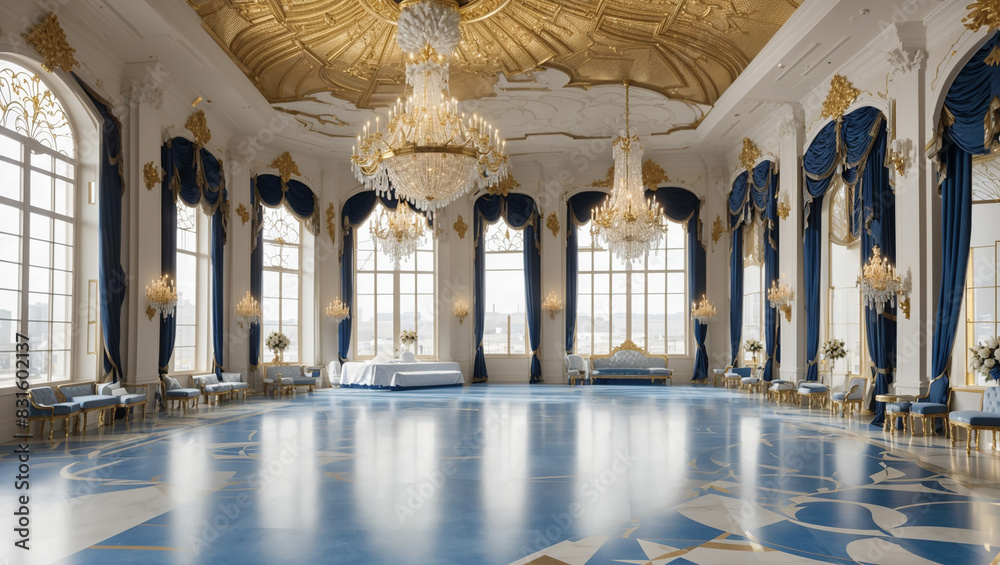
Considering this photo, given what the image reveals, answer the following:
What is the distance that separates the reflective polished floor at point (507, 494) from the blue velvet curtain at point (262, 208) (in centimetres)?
530

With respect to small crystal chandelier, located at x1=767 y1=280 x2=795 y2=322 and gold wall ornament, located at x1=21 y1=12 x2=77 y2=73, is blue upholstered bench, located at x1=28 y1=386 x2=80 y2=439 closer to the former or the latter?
gold wall ornament, located at x1=21 y1=12 x2=77 y2=73

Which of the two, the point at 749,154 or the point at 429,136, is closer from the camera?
the point at 429,136

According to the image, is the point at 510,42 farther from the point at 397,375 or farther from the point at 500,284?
the point at 500,284

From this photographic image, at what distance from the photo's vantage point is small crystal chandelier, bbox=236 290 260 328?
13125 mm

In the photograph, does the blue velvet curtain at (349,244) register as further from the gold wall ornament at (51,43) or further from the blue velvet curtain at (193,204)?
the gold wall ornament at (51,43)

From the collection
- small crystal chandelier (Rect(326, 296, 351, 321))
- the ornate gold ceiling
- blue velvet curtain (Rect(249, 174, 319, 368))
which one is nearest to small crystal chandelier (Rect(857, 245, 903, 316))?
the ornate gold ceiling

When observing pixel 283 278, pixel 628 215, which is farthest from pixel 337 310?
pixel 628 215

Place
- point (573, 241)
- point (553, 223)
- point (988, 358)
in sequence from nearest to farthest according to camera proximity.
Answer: point (988, 358) → point (553, 223) → point (573, 241)

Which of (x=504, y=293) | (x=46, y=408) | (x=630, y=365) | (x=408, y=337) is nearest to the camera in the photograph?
(x=46, y=408)

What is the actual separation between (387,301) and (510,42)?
785 cm

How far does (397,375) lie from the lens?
566 inches

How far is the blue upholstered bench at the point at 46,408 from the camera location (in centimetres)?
741

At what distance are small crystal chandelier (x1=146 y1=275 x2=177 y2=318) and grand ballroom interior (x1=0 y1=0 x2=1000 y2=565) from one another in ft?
0.20

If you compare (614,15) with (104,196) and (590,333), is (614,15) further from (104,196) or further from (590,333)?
(590,333)
